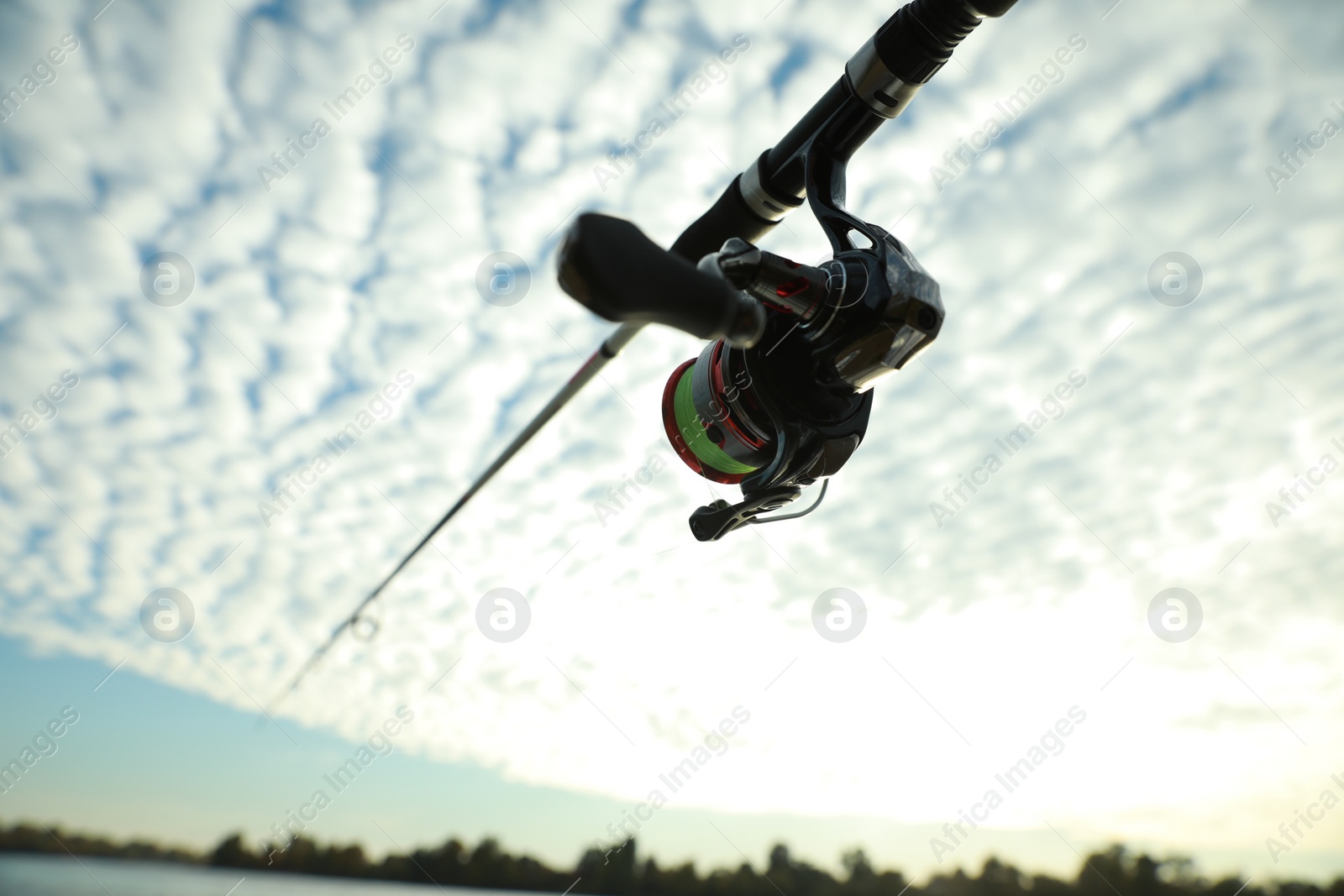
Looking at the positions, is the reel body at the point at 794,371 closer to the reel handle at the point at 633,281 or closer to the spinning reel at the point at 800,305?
the spinning reel at the point at 800,305

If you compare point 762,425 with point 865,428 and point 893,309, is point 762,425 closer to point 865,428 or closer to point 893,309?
point 865,428

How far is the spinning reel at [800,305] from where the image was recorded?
1.02 metres

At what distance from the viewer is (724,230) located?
1427mm

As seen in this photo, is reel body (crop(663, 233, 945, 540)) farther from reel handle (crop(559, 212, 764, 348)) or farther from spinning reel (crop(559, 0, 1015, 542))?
reel handle (crop(559, 212, 764, 348))

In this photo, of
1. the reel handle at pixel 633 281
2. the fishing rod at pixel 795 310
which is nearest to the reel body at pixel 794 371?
the fishing rod at pixel 795 310

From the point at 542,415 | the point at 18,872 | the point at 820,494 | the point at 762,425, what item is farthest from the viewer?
the point at 18,872

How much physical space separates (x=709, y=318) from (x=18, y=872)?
47862mm

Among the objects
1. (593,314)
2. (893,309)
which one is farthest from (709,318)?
(893,309)

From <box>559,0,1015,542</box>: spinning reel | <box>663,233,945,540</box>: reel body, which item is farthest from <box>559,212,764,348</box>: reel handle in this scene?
<box>663,233,945,540</box>: reel body

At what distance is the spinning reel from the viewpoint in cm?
102

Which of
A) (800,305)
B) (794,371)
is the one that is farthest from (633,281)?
(794,371)

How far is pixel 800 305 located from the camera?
1.11 m

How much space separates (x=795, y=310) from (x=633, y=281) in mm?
421

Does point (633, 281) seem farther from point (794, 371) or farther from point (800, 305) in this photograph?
point (794, 371)
